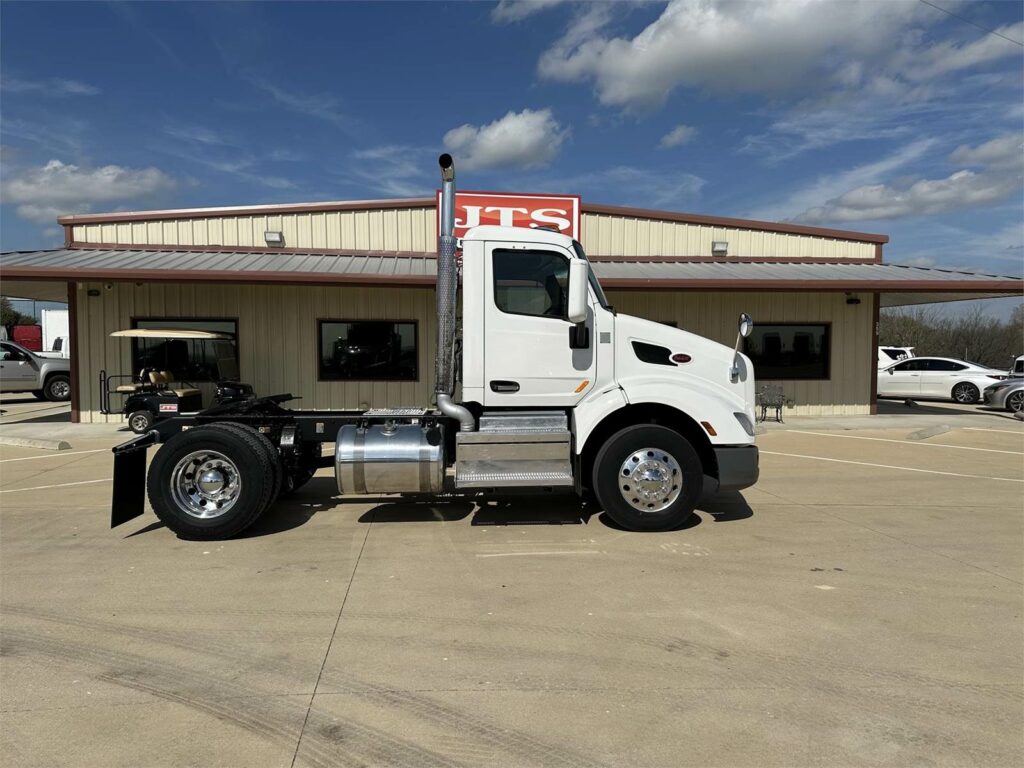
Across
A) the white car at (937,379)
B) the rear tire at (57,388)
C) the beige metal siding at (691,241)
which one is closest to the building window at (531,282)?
the beige metal siding at (691,241)

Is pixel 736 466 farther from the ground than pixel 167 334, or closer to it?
closer to it

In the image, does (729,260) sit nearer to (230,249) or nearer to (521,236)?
(521,236)

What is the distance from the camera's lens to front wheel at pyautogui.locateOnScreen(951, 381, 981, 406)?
18562 millimetres

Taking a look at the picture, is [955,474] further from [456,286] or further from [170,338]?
[170,338]

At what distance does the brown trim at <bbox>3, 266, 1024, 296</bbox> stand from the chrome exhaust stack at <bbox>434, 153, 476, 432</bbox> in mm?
5761

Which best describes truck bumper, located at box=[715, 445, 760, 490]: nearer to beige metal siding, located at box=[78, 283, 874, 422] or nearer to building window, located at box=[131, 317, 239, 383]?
beige metal siding, located at box=[78, 283, 874, 422]

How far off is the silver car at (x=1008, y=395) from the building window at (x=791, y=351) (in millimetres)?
→ 5293

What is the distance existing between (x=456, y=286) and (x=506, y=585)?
2938mm

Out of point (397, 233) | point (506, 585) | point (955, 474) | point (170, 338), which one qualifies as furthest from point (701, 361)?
point (170, 338)

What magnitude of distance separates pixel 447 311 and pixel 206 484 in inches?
106

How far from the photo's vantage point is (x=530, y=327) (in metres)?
6.01

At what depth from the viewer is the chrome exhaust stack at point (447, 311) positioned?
242 inches

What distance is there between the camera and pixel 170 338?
43.3 ft

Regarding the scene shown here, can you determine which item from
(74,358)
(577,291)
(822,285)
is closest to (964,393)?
(822,285)
